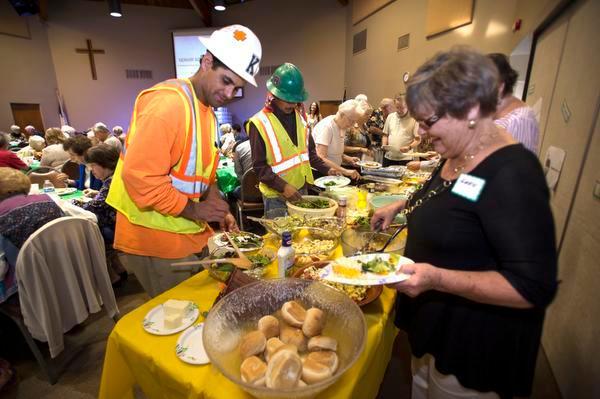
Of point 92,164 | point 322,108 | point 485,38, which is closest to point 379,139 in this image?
point 485,38

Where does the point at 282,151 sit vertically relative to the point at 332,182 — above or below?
above

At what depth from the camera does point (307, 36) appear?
908 centimetres

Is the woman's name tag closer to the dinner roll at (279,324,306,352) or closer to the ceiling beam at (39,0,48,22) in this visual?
the dinner roll at (279,324,306,352)

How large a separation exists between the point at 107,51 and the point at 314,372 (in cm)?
1300

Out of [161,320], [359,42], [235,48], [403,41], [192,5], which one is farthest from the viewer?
[192,5]

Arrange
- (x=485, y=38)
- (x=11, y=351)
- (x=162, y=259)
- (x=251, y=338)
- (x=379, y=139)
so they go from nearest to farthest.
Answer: (x=251, y=338) → (x=162, y=259) → (x=11, y=351) → (x=485, y=38) → (x=379, y=139)

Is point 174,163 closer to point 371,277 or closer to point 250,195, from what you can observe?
point 371,277

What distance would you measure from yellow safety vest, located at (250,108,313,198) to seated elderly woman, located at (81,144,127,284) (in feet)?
4.66

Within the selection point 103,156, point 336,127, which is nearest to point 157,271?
A: point 103,156

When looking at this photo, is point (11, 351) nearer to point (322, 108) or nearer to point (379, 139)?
point (379, 139)

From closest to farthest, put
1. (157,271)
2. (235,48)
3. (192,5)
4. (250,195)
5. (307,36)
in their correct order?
(235,48), (157,271), (250,195), (307,36), (192,5)

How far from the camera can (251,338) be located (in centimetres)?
77

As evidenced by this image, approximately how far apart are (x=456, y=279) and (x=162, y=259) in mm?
1252

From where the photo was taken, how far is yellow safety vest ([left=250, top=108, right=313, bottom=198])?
6.97 ft
